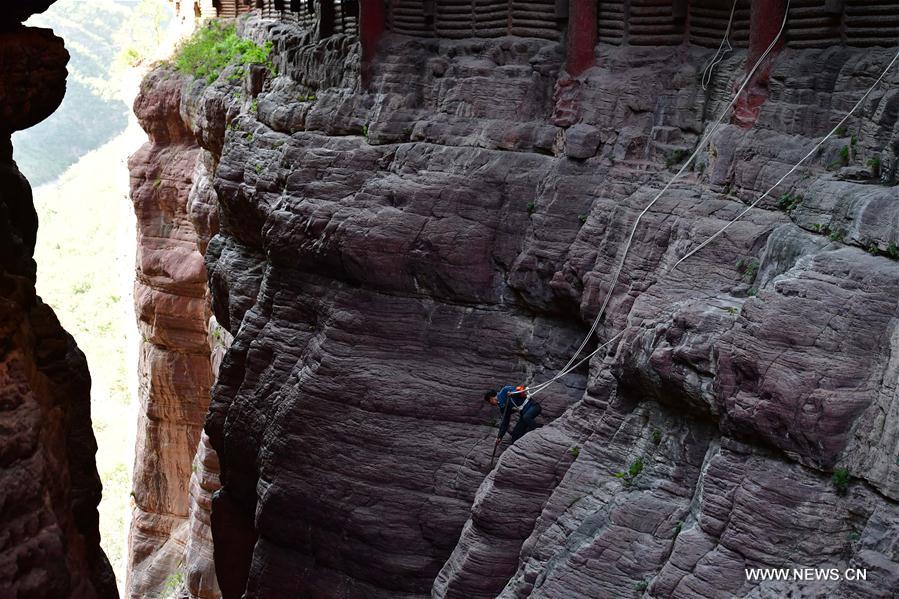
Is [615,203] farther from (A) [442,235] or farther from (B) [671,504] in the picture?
(B) [671,504]

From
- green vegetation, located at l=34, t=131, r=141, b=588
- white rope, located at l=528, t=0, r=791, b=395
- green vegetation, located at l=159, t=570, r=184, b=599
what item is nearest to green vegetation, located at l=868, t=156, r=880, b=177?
white rope, located at l=528, t=0, r=791, b=395

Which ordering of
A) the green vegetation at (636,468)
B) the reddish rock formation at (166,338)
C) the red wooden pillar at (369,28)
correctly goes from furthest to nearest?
the reddish rock formation at (166,338) < the red wooden pillar at (369,28) < the green vegetation at (636,468)

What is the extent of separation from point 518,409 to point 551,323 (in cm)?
147

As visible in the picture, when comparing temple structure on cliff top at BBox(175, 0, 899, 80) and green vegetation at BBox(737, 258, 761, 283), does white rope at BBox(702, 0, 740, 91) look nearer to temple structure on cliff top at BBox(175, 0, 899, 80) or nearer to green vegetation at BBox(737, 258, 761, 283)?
temple structure on cliff top at BBox(175, 0, 899, 80)

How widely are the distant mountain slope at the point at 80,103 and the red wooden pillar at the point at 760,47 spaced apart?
7234 centimetres

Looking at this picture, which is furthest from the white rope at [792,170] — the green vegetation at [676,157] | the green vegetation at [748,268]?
the green vegetation at [676,157]

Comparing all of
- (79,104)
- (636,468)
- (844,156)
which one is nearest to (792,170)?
(844,156)

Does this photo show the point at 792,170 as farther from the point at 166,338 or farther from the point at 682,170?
the point at 166,338

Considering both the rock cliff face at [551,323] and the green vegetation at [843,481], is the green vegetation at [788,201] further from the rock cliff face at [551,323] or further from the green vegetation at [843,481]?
the green vegetation at [843,481]

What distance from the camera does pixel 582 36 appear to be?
1571cm

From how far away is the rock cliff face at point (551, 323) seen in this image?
9.91 meters

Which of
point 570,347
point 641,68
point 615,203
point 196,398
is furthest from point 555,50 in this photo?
point 196,398

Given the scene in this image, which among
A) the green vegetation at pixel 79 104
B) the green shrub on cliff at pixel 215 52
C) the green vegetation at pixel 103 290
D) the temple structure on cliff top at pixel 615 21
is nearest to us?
the temple structure on cliff top at pixel 615 21

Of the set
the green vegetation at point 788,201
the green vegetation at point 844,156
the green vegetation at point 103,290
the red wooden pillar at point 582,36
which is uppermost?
the red wooden pillar at point 582,36
